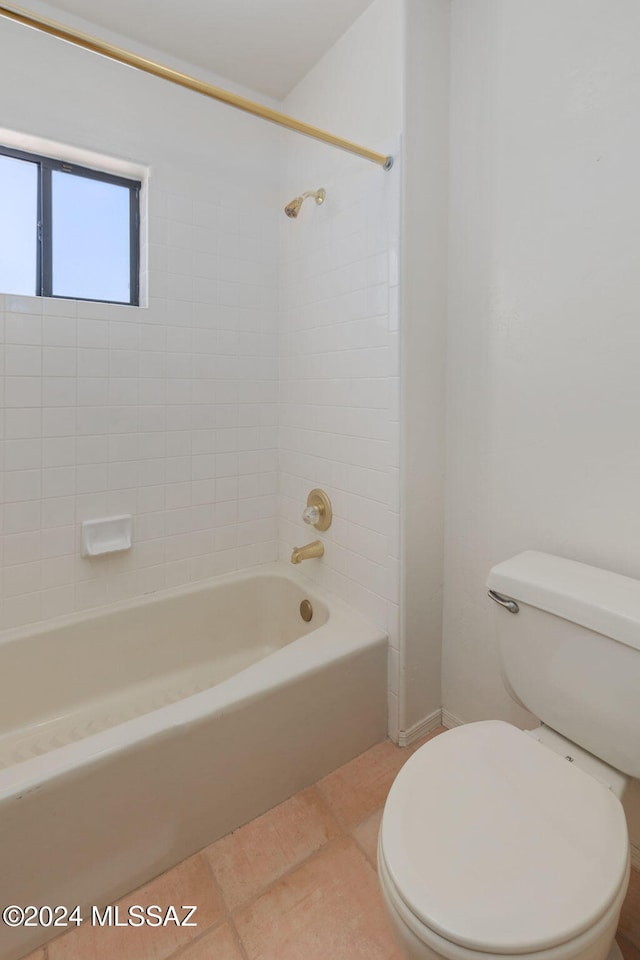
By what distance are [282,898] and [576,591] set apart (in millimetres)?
1030

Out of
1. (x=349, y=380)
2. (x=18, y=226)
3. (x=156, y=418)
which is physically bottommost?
(x=156, y=418)

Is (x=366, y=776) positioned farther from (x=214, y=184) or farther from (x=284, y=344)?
(x=214, y=184)

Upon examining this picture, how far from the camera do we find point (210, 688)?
1.46 m

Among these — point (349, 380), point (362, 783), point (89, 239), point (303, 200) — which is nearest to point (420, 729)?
point (362, 783)

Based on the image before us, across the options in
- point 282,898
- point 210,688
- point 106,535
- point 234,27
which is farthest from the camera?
point 106,535

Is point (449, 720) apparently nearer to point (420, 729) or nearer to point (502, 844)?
point (420, 729)

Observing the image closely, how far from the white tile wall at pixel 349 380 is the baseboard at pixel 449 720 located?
22cm

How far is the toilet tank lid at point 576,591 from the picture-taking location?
94 cm

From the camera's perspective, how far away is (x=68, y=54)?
1539 millimetres

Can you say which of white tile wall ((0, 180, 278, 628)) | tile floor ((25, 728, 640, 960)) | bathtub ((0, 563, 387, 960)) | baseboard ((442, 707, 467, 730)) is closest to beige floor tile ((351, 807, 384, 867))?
tile floor ((25, 728, 640, 960))

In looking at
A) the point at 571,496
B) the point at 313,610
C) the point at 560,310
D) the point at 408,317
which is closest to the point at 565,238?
the point at 560,310

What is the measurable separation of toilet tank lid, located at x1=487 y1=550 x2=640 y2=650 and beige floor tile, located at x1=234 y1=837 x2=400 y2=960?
0.82m

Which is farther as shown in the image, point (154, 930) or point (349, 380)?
point (349, 380)

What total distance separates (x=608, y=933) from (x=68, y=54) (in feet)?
8.60
